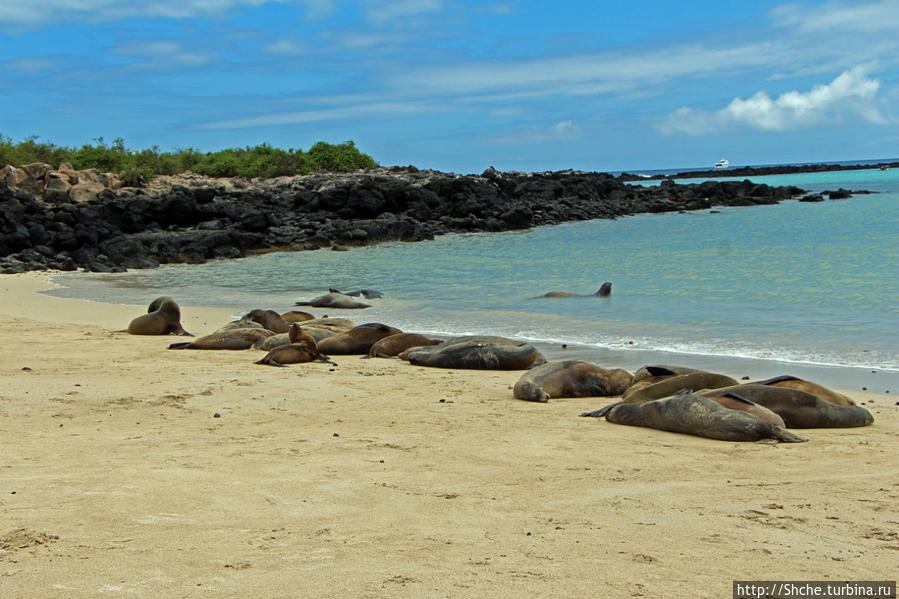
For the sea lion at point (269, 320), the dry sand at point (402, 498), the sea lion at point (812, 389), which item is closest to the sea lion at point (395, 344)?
the sea lion at point (269, 320)

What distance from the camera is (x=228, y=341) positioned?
12.0 metres

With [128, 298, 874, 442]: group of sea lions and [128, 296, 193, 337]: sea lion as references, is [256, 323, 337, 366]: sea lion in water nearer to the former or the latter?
[128, 298, 874, 442]: group of sea lions

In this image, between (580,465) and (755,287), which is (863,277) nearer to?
(755,287)

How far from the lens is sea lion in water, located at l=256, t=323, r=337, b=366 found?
34.5ft

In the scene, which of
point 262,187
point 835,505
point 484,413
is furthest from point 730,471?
point 262,187

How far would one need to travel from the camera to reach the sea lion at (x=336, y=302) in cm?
1773

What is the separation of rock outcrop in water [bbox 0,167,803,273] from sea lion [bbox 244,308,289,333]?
1501 centimetres

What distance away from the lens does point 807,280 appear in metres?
18.8

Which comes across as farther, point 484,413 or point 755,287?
point 755,287

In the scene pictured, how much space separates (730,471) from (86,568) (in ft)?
13.1

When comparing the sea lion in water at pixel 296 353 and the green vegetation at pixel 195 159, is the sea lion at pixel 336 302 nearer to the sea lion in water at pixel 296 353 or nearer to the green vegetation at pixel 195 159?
the sea lion in water at pixel 296 353

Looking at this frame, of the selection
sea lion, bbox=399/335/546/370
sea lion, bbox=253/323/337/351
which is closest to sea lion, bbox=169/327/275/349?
sea lion, bbox=253/323/337/351

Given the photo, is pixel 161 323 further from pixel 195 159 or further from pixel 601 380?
pixel 195 159

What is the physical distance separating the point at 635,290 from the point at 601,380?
1027 centimetres
